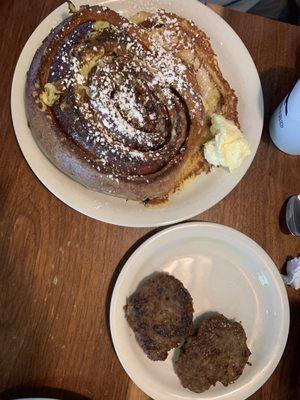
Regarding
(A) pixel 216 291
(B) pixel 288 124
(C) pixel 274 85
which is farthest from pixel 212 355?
(C) pixel 274 85

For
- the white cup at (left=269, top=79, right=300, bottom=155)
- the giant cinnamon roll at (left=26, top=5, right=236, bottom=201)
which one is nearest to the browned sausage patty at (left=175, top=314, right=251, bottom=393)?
the giant cinnamon roll at (left=26, top=5, right=236, bottom=201)

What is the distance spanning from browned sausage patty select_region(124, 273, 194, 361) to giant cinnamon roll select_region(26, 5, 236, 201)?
0.23 m

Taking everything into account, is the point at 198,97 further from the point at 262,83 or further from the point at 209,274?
the point at 209,274

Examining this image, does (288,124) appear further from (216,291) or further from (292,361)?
(292,361)

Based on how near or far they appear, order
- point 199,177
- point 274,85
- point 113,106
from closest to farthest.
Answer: point 113,106
point 199,177
point 274,85

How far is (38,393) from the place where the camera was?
1054 millimetres

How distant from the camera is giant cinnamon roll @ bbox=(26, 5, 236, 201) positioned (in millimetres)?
971

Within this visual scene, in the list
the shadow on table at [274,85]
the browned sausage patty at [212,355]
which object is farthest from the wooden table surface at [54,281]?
the shadow on table at [274,85]

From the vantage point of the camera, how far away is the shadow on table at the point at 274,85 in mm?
1219

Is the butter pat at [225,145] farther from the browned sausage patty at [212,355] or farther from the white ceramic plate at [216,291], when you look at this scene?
the browned sausage patty at [212,355]

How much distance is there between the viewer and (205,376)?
1.06 meters

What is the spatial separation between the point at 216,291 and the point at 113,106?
0.51 metres

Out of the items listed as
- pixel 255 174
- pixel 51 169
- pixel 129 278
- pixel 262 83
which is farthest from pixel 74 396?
pixel 262 83

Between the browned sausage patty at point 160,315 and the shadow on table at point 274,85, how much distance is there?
1.53ft
